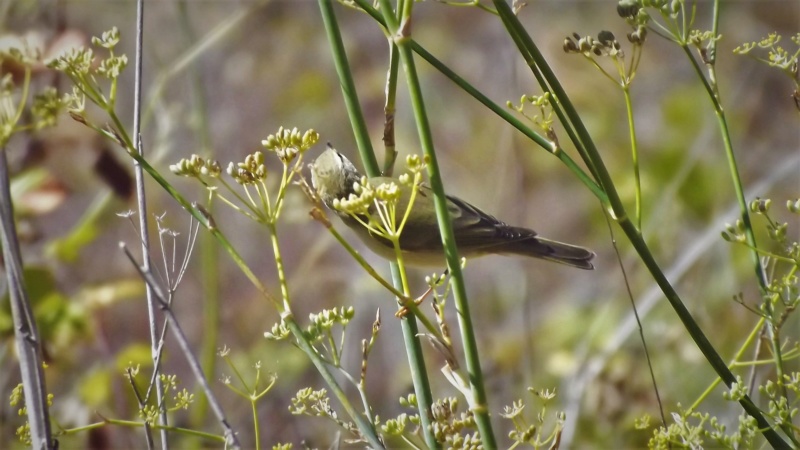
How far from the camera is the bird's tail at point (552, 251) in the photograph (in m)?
2.43

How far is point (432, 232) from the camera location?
7.55 ft

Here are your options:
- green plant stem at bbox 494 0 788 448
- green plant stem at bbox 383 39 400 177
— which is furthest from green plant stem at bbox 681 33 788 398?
green plant stem at bbox 383 39 400 177

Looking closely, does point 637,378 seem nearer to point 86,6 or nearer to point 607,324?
point 607,324

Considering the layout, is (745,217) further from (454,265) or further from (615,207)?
(454,265)

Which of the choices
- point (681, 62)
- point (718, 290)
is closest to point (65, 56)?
point (718, 290)

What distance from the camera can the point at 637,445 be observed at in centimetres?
277

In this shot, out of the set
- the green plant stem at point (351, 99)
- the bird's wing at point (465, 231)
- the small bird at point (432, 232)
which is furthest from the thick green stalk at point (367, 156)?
the bird's wing at point (465, 231)

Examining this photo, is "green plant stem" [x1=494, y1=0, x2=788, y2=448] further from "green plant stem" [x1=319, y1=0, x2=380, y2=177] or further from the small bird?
the small bird

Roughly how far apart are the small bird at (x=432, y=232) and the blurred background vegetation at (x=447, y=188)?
0.38 meters

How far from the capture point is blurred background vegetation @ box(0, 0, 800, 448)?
8.89 feet

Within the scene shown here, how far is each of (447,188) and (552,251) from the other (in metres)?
3.18

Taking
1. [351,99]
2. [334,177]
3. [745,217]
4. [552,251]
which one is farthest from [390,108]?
[552,251]

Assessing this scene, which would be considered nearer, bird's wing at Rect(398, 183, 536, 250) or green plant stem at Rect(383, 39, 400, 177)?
green plant stem at Rect(383, 39, 400, 177)

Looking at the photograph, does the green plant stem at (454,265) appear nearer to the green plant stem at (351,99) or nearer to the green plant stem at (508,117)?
the green plant stem at (508,117)
